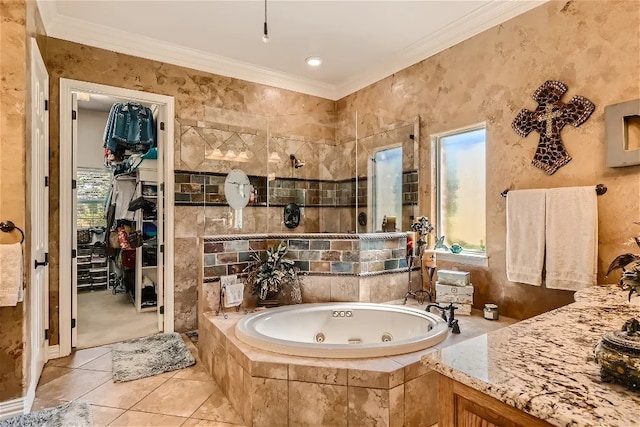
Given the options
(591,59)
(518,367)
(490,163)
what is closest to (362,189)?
(490,163)

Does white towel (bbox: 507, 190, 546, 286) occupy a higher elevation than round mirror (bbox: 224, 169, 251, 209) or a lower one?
lower

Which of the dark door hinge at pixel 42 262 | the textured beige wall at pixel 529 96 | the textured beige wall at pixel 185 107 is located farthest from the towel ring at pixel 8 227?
the textured beige wall at pixel 529 96

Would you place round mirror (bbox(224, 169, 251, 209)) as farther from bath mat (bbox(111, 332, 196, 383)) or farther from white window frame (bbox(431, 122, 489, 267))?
white window frame (bbox(431, 122, 489, 267))

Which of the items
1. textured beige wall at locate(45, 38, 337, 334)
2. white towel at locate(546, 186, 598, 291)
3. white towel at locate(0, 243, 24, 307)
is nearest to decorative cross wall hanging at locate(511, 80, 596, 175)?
white towel at locate(546, 186, 598, 291)

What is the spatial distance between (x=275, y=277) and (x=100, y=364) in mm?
1593

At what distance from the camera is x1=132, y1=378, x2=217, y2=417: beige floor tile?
2213 mm

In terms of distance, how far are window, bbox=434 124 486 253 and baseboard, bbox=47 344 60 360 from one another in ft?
11.8

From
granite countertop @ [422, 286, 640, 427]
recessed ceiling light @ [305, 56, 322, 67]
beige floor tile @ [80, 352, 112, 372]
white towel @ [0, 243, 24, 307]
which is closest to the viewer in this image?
granite countertop @ [422, 286, 640, 427]

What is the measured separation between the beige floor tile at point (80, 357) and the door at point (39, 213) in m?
0.12

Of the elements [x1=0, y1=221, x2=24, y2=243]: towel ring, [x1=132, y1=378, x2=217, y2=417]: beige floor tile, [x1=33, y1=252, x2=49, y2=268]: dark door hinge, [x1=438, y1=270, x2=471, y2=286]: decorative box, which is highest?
[x1=0, y1=221, x2=24, y2=243]: towel ring

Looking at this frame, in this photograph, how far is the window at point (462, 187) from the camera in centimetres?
306

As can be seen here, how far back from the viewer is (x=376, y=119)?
396 cm

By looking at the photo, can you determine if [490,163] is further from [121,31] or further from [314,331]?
[121,31]

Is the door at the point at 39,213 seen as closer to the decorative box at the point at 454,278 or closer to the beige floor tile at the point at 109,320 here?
the beige floor tile at the point at 109,320
